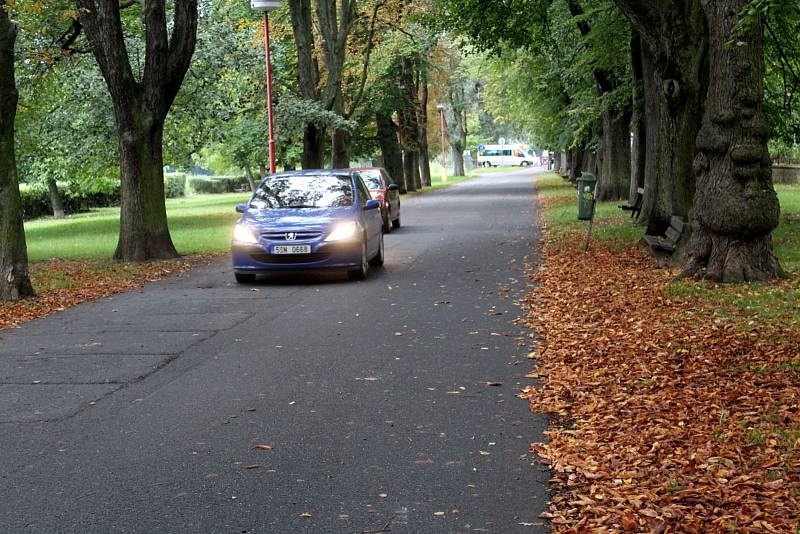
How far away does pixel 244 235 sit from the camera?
14812 millimetres

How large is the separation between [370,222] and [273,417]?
30.6ft

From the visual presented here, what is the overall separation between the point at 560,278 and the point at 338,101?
23052 millimetres

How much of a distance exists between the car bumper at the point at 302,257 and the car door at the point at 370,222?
0.80m

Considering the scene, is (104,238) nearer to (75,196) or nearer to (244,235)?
(244,235)

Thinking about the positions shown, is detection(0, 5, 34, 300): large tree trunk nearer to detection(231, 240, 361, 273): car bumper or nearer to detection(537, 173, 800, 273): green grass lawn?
detection(231, 240, 361, 273): car bumper

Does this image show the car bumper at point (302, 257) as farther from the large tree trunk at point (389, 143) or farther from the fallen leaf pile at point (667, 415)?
the large tree trunk at point (389, 143)

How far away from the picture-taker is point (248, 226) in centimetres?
1491

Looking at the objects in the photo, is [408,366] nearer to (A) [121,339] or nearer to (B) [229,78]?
(A) [121,339]

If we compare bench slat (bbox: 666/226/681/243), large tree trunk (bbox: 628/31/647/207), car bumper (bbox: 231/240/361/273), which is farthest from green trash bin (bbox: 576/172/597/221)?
car bumper (bbox: 231/240/361/273)

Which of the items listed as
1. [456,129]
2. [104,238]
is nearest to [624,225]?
[104,238]

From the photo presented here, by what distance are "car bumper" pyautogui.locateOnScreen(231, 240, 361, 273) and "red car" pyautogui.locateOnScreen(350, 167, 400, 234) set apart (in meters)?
9.66

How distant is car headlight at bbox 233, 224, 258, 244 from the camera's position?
14.7 meters

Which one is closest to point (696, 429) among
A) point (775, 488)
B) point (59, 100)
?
point (775, 488)

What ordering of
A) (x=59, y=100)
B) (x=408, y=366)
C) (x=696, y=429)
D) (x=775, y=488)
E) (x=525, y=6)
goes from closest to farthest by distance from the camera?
(x=775, y=488)
(x=696, y=429)
(x=408, y=366)
(x=525, y=6)
(x=59, y=100)
